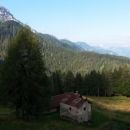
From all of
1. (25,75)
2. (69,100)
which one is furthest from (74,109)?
(25,75)

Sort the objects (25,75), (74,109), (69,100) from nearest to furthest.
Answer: (25,75)
(74,109)
(69,100)

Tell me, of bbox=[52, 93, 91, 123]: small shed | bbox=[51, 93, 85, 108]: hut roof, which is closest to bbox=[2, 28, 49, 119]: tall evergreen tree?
bbox=[52, 93, 91, 123]: small shed

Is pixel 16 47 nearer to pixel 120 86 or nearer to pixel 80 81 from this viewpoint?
pixel 80 81

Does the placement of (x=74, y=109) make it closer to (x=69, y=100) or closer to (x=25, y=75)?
(x=69, y=100)

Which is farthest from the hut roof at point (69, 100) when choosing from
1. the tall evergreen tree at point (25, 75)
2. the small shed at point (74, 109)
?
the tall evergreen tree at point (25, 75)

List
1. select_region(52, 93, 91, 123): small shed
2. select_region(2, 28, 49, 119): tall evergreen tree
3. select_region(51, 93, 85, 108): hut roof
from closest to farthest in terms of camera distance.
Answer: select_region(2, 28, 49, 119): tall evergreen tree, select_region(52, 93, 91, 123): small shed, select_region(51, 93, 85, 108): hut roof

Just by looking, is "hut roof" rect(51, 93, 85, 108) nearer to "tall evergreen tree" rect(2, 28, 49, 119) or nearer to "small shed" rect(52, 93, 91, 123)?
"small shed" rect(52, 93, 91, 123)

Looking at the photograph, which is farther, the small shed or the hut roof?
the hut roof

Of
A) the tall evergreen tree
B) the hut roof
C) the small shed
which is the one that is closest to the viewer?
the tall evergreen tree

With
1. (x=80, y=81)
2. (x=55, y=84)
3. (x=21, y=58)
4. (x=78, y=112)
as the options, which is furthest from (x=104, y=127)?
(x=80, y=81)

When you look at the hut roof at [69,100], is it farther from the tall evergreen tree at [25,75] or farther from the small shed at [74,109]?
the tall evergreen tree at [25,75]

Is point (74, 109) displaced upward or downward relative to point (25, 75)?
downward

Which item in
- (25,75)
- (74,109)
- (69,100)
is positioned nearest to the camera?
(25,75)

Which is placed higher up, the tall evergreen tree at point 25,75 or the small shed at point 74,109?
the tall evergreen tree at point 25,75
